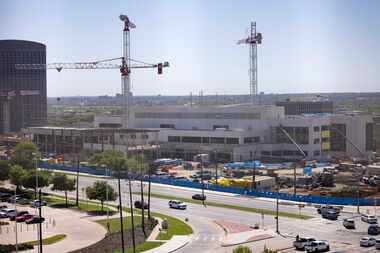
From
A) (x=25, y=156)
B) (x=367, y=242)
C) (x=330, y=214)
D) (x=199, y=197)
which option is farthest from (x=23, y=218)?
(x=25, y=156)

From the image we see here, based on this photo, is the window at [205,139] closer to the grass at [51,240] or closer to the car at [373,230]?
the car at [373,230]

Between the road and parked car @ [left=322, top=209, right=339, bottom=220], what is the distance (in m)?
0.25

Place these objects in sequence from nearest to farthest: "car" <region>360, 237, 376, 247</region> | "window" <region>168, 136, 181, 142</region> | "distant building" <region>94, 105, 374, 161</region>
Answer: "car" <region>360, 237, 376, 247</region>
"distant building" <region>94, 105, 374, 161</region>
"window" <region>168, 136, 181, 142</region>

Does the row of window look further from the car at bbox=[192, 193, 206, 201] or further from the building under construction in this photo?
the car at bbox=[192, 193, 206, 201]

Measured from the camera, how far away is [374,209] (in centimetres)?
3309

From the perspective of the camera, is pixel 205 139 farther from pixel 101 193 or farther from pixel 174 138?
pixel 101 193

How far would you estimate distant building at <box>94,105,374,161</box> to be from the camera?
61.1 meters

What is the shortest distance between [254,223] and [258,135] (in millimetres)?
34038

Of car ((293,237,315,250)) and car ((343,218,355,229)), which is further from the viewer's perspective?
car ((343,218,355,229))

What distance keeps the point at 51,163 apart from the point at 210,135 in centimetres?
1547

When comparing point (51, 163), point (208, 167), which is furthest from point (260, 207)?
point (51, 163)

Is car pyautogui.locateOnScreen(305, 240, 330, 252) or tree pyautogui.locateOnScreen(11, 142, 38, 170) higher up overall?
tree pyautogui.locateOnScreen(11, 142, 38, 170)

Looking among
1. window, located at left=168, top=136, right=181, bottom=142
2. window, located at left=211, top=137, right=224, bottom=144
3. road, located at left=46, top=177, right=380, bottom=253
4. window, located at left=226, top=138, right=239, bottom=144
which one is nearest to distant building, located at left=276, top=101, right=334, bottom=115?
window, located at left=168, top=136, right=181, bottom=142

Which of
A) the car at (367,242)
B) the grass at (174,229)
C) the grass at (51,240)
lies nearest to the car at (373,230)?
the car at (367,242)
